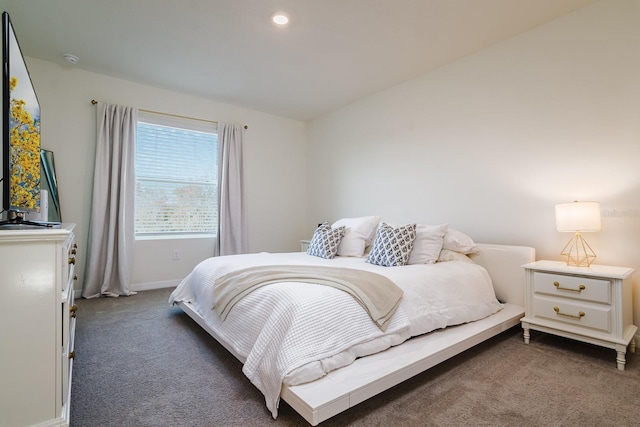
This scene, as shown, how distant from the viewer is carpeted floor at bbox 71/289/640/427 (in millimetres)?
1452

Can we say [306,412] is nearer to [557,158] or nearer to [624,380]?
[624,380]

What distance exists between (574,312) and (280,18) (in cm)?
300

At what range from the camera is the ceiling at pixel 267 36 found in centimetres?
239

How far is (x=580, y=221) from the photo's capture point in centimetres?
213

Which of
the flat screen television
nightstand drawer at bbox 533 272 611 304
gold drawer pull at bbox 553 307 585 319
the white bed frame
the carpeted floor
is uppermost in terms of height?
the flat screen television

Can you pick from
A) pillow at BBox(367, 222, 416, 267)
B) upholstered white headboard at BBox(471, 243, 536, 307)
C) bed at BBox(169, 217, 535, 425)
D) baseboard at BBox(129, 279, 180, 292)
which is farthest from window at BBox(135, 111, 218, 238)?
upholstered white headboard at BBox(471, 243, 536, 307)

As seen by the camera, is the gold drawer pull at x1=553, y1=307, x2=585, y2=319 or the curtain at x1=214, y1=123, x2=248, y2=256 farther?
the curtain at x1=214, y1=123, x2=248, y2=256

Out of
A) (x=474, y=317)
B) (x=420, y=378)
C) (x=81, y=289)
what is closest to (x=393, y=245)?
(x=474, y=317)

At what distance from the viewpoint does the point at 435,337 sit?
6.48 ft

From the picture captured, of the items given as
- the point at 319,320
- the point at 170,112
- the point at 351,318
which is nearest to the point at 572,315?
the point at 351,318

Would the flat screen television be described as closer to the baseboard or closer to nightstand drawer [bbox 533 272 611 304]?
the baseboard

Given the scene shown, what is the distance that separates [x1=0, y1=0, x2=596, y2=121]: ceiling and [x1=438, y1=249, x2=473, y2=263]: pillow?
1.89m

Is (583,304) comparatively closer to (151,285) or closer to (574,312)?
(574,312)

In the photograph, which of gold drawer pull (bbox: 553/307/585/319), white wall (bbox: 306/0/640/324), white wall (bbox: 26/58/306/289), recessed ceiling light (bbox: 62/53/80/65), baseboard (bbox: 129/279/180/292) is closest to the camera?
gold drawer pull (bbox: 553/307/585/319)
